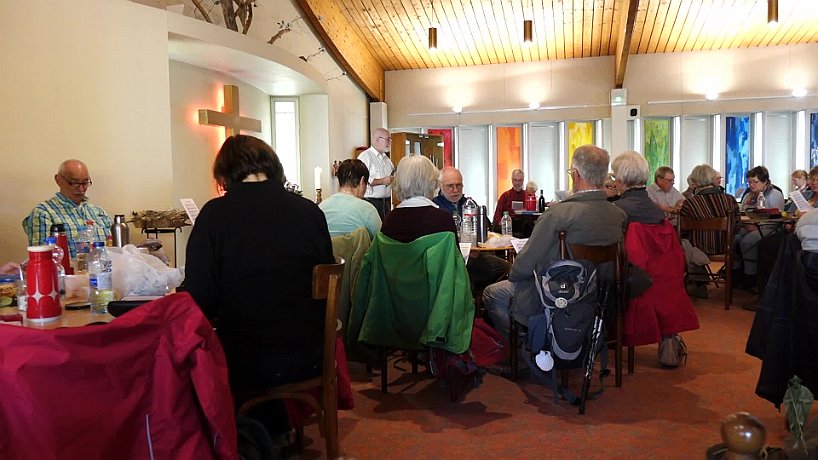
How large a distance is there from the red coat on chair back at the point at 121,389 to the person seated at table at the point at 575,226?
6.57 ft

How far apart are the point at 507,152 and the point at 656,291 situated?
769 cm

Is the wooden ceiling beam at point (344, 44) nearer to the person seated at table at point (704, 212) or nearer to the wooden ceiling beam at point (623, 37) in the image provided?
the wooden ceiling beam at point (623, 37)

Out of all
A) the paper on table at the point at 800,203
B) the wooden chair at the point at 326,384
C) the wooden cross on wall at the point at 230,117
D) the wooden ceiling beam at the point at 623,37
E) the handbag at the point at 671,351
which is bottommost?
the handbag at the point at 671,351

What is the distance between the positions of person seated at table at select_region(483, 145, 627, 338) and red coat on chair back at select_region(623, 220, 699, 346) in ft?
1.15

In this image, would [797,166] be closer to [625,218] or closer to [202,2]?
[625,218]

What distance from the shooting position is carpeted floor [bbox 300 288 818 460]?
2.67 meters

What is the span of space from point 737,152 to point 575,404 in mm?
8580

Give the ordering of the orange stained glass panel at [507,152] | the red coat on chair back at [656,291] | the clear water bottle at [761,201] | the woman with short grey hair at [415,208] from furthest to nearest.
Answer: the orange stained glass panel at [507,152], the clear water bottle at [761,201], the red coat on chair back at [656,291], the woman with short grey hair at [415,208]

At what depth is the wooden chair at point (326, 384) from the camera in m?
2.03

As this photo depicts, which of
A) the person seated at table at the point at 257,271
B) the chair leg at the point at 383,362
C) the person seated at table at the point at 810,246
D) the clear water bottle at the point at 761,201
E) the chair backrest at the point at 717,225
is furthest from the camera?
the clear water bottle at the point at 761,201

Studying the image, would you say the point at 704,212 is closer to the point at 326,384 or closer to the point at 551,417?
the point at 551,417

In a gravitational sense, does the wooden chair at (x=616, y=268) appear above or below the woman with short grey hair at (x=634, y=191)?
below

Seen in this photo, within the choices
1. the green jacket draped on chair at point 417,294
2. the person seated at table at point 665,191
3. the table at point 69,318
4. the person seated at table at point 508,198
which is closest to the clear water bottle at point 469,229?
the green jacket draped on chair at point 417,294

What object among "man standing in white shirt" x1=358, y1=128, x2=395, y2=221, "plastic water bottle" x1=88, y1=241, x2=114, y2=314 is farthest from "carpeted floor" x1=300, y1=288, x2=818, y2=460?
"man standing in white shirt" x1=358, y1=128, x2=395, y2=221
